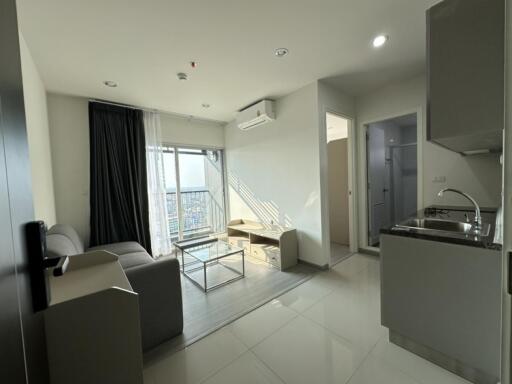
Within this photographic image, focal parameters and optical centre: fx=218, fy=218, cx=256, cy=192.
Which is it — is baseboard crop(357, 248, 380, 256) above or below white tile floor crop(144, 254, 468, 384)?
above

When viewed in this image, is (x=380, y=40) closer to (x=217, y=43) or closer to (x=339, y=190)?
(x=217, y=43)

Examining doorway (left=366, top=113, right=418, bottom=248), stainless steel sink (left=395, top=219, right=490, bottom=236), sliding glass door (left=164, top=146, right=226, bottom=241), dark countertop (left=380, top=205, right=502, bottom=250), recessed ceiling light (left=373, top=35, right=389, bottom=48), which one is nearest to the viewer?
dark countertop (left=380, top=205, right=502, bottom=250)

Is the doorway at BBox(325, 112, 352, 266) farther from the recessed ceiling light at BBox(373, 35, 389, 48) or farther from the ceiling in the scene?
the recessed ceiling light at BBox(373, 35, 389, 48)

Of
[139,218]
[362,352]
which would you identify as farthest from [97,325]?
[139,218]

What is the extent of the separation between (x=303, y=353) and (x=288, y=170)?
2308mm

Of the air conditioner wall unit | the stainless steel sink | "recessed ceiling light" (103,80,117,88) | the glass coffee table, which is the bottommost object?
the glass coffee table

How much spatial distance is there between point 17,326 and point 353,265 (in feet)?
10.9

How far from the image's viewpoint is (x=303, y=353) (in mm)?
1618

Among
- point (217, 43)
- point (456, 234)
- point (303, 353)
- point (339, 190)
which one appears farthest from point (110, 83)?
point (339, 190)

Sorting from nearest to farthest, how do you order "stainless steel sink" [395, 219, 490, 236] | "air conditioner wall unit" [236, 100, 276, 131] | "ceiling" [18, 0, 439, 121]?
"ceiling" [18, 0, 439, 121] → "stainless steel sink" [395, 219, 490, 236] → "air conditioner wall unit" [236, 100, 276, 131]

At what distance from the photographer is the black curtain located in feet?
10.4

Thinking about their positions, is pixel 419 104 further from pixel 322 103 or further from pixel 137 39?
pixel 137 39

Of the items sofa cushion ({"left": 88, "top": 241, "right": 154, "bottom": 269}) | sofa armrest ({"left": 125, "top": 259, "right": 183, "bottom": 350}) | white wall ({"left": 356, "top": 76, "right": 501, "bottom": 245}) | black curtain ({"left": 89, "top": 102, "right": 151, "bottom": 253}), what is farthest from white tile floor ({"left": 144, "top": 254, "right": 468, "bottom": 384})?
black curtain ({"left": 89, "top": 102, "right": 151, "bottom": 253})

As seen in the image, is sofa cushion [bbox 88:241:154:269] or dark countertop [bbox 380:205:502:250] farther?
sofa cushion [bbox 88:241:154:269]
